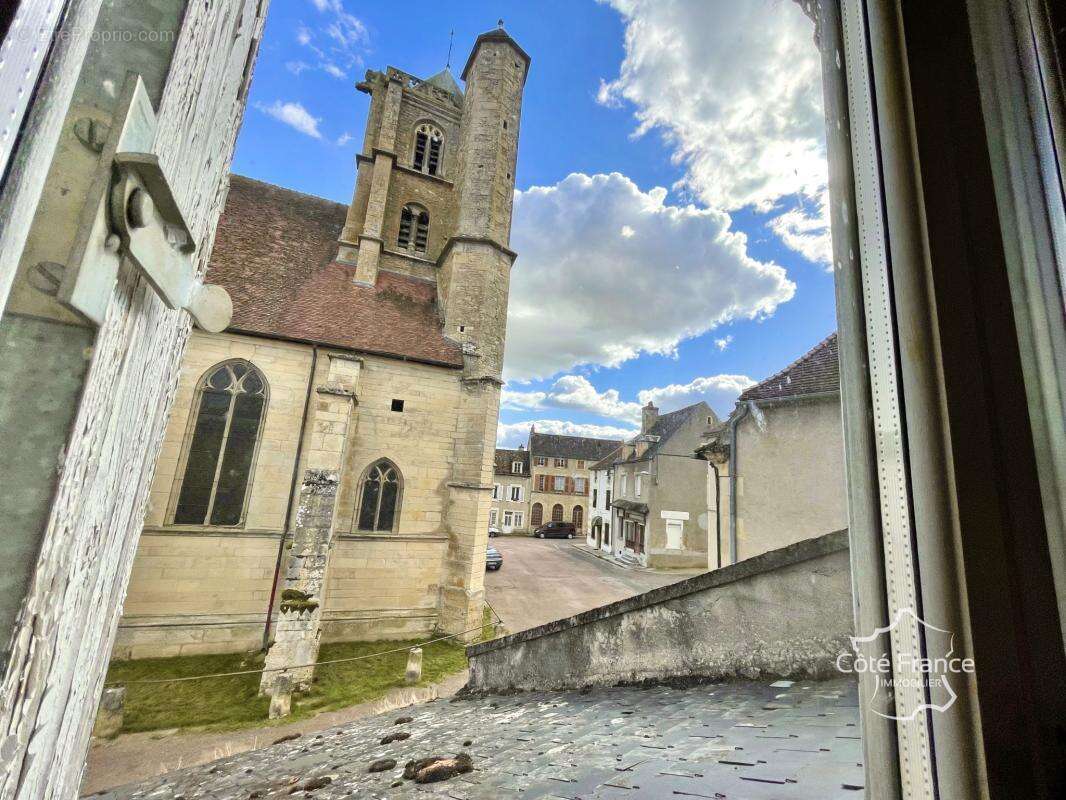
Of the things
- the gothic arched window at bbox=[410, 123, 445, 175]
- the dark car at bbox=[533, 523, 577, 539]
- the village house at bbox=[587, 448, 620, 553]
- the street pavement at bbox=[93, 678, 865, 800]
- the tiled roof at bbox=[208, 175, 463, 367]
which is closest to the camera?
the street pavement at bbox=[93, 678, 865, 800]

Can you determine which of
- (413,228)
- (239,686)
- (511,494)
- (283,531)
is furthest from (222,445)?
(511,494)

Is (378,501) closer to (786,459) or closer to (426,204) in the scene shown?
(786,459)

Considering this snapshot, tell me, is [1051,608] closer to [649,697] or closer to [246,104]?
[246,104]

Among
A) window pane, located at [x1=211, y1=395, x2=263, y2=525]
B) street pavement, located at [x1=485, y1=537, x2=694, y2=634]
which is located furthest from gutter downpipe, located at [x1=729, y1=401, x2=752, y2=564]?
window pane, located at [x1=211, y1=395, x2=263, y2=525]

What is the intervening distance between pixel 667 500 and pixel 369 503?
14.2 m

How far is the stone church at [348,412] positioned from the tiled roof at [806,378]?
6123 millimetres

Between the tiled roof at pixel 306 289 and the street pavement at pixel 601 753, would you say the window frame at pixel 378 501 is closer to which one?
the tiled roof at pixel 306 289

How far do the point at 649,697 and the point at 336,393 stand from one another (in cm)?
823

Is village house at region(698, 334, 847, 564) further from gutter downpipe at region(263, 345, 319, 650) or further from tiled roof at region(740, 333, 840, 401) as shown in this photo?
gutter downpipe at region(263, 345, 319, 650)

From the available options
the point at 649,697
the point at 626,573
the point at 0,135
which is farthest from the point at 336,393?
the point at 626,573

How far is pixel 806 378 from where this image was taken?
639 cm

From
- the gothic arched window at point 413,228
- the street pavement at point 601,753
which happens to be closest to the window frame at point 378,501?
the street pavement at point 601,753

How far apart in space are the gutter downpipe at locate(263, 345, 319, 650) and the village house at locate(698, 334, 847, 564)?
8.43m

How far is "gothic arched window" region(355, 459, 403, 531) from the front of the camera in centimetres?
988
